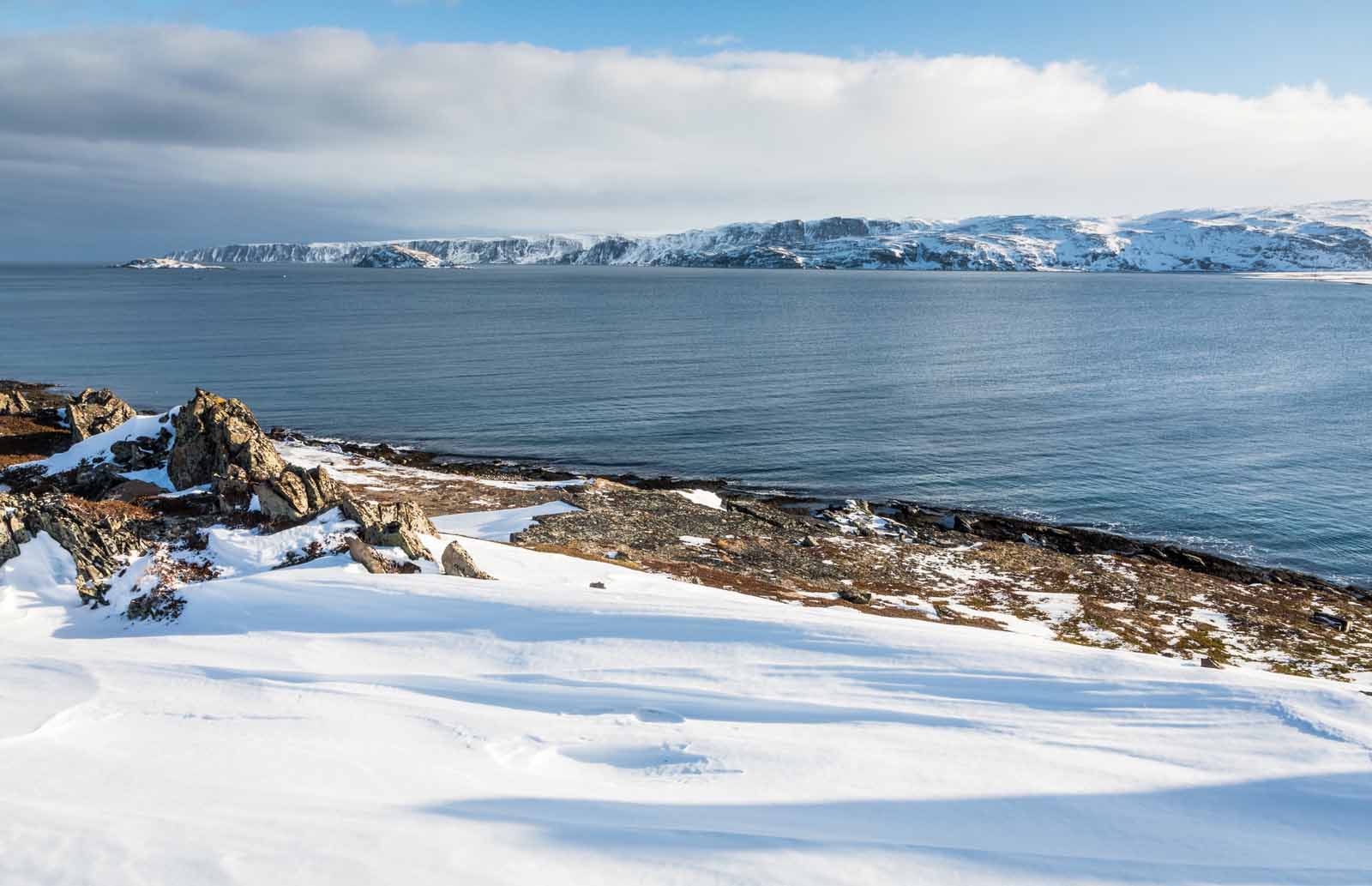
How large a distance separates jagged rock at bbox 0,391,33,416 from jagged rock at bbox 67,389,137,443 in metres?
6.92

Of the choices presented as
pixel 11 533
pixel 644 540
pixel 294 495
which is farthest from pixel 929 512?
pixel 11 533

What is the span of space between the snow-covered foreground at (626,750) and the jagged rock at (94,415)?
27503 mm

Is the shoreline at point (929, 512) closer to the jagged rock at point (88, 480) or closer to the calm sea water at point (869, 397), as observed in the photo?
the calm sea water at point (869, 397)

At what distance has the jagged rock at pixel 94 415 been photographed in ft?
126

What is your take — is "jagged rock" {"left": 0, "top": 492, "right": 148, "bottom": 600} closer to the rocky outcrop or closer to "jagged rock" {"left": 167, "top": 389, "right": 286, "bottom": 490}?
the rocky outcrop

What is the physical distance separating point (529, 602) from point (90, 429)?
35.9m

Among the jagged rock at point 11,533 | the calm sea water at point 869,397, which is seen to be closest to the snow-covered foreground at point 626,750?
the jagged rock at point 11,533

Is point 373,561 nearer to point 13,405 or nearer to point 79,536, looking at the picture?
point 79,536

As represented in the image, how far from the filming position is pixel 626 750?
10648 millimetres

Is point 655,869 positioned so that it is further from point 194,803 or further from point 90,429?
point 90,429

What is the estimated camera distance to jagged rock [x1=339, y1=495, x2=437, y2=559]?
20.1 metres

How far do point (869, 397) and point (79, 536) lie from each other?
55221 millimetres

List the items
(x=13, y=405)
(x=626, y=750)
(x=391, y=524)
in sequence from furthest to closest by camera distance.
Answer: (x=13, y=405) → (x=391, y=524) → (x=626, y=750)

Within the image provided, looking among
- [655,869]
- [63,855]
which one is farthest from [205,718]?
[655,869]
